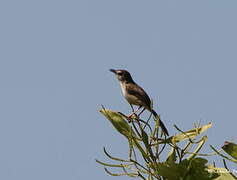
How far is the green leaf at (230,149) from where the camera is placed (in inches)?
75.2

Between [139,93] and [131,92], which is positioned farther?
[131,92]

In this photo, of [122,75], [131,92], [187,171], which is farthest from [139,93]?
[187,171]

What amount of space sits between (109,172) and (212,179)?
0.42 meters

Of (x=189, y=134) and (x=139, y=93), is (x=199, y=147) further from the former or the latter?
(x=139, y=93)

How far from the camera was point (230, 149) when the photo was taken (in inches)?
75.8

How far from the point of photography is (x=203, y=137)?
7.11 ft

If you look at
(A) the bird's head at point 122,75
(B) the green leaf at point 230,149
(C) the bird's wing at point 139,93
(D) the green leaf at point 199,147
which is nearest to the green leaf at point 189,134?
(D) the green leaf at point 199,147

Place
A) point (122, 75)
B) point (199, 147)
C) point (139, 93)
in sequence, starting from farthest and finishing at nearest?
point (122, 75) < point (139, 93) < point (199, 147)

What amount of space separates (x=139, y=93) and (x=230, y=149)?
15.9 feet

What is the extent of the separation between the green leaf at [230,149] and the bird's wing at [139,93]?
4319mm

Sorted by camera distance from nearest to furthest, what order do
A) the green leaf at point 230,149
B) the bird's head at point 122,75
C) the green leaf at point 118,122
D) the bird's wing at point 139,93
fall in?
the green leaf at point 230,149, the green leaf at point 118,122, the bird's wing at point 139,93, the bird's head at point 122,75

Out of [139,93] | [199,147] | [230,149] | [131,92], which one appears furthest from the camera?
[131,92]

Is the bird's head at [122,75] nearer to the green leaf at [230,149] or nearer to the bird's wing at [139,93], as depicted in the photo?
the bird's wing at [139,93]

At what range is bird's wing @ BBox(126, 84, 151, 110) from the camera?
21.1 ft
